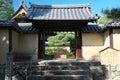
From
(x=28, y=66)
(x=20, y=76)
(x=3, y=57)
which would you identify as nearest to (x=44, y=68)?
(x=28, y=66)

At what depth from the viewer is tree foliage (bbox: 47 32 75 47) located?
24656 millimetres

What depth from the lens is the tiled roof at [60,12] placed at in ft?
45.1

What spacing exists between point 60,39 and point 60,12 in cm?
984

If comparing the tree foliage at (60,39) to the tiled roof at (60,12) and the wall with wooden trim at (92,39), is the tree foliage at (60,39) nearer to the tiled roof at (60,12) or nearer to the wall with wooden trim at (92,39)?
the tiled roof at (60,12)

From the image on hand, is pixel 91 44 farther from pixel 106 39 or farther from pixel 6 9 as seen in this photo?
pixel 6 9

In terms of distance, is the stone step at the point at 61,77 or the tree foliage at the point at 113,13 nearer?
the stone step at the point at 61,77

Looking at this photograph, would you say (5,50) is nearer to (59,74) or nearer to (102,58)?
(59,74)

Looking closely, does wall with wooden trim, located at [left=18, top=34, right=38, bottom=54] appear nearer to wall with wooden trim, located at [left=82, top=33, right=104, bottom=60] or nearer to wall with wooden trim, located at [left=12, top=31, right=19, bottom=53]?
wall with wooden trim, located at [left=12, top=31, right=19, bottom=53]

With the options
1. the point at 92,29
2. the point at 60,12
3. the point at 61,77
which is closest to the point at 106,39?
the point at 92,29

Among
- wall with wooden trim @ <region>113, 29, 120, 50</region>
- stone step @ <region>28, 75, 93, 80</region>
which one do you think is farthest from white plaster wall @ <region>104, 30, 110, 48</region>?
stone step @ <region>28, 75, 93, 80</region>

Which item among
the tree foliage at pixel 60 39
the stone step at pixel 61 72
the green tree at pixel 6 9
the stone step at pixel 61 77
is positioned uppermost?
the green tree at pixel 6 9

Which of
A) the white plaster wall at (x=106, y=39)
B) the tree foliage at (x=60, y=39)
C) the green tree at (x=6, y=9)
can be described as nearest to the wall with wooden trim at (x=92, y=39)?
the white plaster wall at (x=106, y=39)

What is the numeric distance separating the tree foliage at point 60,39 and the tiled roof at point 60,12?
834cm

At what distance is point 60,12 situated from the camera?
50.6 ft
